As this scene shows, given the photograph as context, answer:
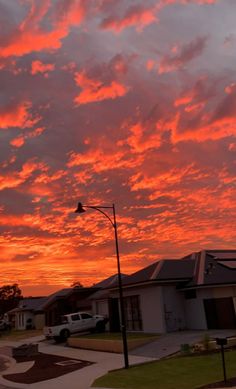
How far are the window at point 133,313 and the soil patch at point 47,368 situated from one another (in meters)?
7.79

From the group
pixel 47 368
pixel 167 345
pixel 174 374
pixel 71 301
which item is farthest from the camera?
pixel 71 301

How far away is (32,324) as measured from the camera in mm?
72188

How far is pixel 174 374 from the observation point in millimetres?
16484

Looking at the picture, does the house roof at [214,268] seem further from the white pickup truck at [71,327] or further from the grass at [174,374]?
the white pickup truck at [71,327]

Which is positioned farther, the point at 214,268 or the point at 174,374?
the point at 214,268

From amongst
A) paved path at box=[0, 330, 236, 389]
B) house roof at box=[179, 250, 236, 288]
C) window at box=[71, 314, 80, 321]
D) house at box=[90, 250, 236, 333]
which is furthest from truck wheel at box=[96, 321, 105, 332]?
house roof at box=[179, 250, 236, 288]

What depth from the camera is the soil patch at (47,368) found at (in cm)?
1965

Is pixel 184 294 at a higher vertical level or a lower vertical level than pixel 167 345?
higher

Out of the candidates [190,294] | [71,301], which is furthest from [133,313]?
[71,301]

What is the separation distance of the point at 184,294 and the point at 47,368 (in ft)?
41.0

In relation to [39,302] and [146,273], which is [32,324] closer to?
[39,302]

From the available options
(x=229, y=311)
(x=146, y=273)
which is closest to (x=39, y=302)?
(x=146, y=273)

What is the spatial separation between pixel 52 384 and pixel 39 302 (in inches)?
2407

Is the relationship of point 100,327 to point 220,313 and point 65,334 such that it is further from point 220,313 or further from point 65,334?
point 220,313
